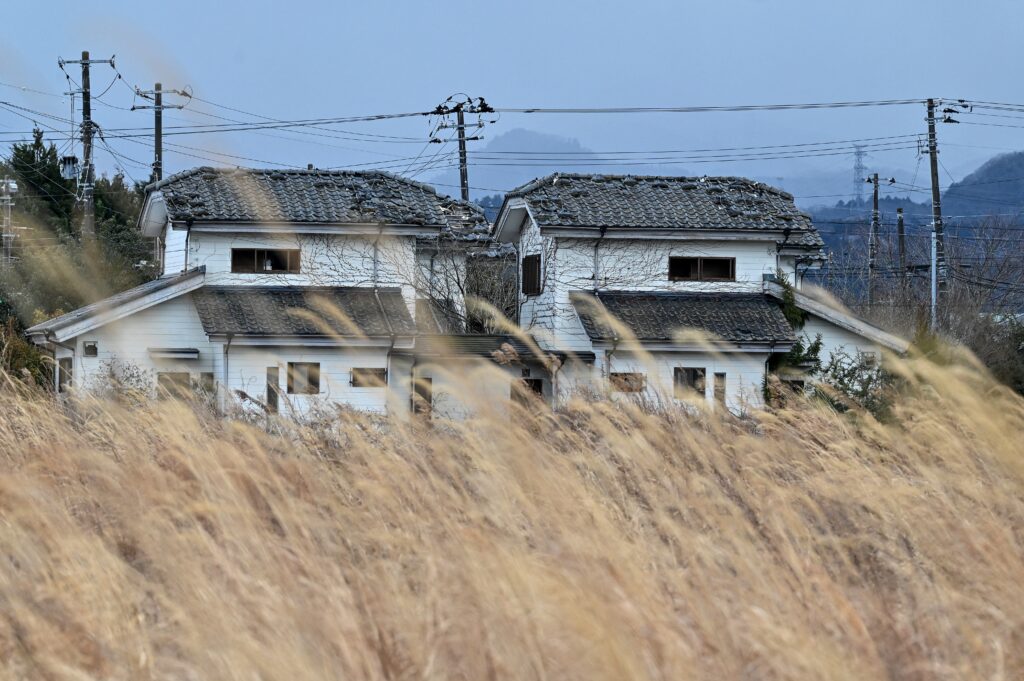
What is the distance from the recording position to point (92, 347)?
25562 mm

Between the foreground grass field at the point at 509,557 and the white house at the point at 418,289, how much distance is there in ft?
61.5

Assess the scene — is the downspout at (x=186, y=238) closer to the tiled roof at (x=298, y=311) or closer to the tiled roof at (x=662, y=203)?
the tiled roof at (x=298, y=311)

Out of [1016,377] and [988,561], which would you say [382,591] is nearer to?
[988,561]

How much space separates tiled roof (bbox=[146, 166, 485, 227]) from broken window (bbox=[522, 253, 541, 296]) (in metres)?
2.69

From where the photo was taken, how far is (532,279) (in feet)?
97.0

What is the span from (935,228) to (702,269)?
31.9 feet

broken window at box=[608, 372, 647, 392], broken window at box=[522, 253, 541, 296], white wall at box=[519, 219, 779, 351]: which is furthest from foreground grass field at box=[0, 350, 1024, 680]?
broken window at box=[522, 253, 541, 296]

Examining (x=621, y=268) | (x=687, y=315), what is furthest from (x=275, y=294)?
(x=687, y=315)

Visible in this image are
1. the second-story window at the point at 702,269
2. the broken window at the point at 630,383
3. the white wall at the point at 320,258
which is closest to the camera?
the broken window at the point at 630,383

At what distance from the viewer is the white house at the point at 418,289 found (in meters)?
25.7

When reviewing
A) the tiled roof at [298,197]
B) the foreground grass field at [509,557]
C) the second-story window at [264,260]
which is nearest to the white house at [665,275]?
the tiled roof at [298,197]

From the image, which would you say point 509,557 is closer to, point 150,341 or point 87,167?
point 150,341

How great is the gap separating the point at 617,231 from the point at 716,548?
23451 millimetres

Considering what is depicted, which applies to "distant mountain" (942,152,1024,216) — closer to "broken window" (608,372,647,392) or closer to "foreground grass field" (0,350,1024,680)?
"broken window" (608,372,647,392)
